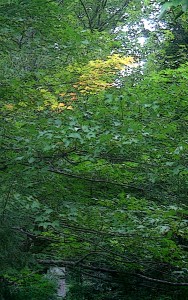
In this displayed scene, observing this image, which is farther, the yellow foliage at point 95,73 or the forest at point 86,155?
the yellow foliage at point 95,73

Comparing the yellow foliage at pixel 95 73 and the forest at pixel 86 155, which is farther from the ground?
the yellow foliage at pixel 95 73

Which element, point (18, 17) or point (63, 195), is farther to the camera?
point (63, 195)

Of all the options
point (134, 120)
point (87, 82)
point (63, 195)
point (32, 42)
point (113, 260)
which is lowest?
point (113, 260)

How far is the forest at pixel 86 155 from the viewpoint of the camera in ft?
14.0

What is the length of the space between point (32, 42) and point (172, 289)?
4244 mm

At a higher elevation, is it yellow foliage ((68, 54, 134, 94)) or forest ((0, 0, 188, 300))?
yellow foliage ((68, 54, 134, 94))

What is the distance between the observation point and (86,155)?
4457 millimetres

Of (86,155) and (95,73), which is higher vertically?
(95,73)

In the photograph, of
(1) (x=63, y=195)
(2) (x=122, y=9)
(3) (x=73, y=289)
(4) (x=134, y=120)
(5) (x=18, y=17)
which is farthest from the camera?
(2) (x=122, y=9)

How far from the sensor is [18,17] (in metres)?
4.67

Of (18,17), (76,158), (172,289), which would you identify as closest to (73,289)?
(172,289)

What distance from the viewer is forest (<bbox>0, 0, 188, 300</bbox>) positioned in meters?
4.27

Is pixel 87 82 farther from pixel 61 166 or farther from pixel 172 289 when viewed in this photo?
pixel 172 289

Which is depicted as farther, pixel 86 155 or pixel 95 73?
pixel 95 73
